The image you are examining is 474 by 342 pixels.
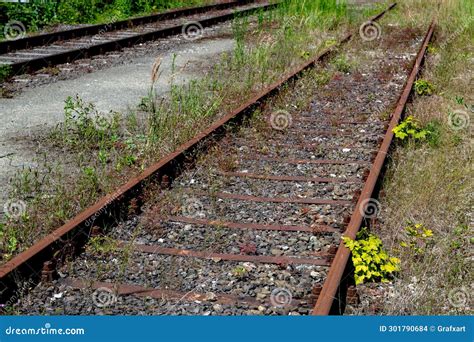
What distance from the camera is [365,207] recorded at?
505cm

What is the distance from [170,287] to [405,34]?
1169 centimetres
